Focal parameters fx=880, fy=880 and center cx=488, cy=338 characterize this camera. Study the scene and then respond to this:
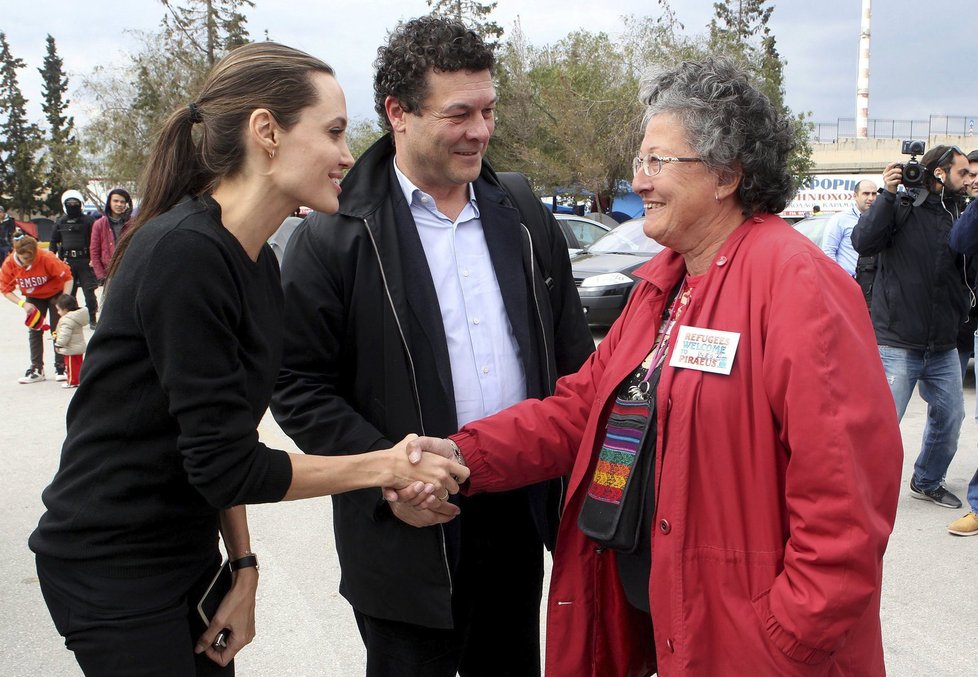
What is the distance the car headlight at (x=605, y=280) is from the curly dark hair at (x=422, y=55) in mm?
9472

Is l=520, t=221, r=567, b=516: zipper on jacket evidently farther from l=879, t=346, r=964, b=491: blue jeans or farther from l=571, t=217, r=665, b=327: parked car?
l=571, t=217, r=665, b=327: parked car

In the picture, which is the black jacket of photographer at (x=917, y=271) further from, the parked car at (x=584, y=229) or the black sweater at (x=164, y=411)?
the parked car at (x=584, y=229)

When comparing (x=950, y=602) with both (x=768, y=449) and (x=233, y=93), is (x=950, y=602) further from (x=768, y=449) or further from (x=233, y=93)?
(x=233, y=93)

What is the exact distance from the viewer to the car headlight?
473 inches

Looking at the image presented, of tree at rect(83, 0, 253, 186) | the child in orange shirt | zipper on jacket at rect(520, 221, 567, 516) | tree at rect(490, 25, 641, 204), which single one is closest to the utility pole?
tree at rect(490, 25, 641, 204)

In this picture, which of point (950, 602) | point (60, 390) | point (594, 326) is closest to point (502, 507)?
point (950, 602)

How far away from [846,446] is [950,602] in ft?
10.0

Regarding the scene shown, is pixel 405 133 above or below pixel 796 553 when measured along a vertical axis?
above

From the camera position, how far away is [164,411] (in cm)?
182

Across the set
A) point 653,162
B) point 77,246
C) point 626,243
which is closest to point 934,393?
point 653,162

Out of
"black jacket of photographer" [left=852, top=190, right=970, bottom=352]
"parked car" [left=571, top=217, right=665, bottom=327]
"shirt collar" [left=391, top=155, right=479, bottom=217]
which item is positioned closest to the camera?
"shirt collar" [left=391, top=155, right=479, bottom=217]

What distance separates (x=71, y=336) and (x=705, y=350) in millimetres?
8719

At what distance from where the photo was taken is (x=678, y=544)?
2.01 metres

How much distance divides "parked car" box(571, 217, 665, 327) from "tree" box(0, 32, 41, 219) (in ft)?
158
